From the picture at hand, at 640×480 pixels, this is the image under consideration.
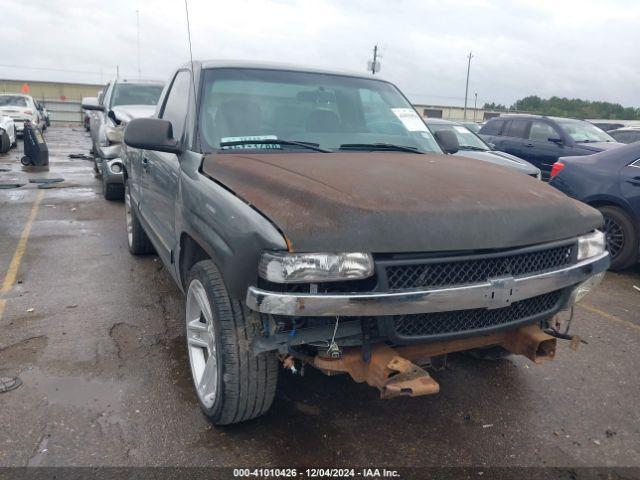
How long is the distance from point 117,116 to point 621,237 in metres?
7.57

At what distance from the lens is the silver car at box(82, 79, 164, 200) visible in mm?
8430

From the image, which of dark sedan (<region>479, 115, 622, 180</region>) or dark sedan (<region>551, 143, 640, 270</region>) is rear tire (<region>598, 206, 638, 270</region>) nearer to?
dark sedan (<region>551, 143, 640, 270</region>)

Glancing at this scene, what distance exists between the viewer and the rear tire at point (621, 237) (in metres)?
5.76

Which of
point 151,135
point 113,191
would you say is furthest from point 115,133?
point 151,135

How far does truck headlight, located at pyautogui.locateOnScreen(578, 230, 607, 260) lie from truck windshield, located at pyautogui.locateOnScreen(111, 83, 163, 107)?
9.05 metres

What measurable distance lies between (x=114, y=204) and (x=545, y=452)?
25.1ft

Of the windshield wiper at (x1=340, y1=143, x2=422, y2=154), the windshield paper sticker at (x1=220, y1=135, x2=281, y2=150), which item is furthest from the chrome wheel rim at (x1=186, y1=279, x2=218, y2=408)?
the windshield wiper at (x1=340, y1=143, x2=422, y2=154)

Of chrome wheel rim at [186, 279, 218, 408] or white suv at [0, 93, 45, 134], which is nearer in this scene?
chrome wheel rim at [186, 279, 218, 408]

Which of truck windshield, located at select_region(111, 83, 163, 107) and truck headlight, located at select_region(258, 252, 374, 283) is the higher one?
truck windshield, located at select_region(111, 83, 163, 107)

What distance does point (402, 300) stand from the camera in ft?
7.02

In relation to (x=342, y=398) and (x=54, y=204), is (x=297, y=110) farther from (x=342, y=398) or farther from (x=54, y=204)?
→ (x=54, y=204)

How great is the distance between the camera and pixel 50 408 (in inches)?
115

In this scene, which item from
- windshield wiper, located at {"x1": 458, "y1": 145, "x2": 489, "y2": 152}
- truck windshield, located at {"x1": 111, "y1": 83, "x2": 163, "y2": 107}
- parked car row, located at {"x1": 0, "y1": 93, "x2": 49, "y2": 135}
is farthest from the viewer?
parked car row, located at {"x1": 0, "y1": 93, "x2": 49, "y2": 135}

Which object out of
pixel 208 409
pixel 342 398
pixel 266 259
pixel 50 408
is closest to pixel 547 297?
pixel 342 398
